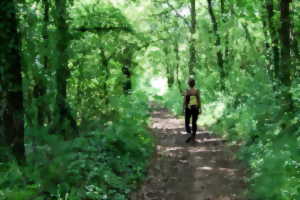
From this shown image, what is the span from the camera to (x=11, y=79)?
6168 millimetres

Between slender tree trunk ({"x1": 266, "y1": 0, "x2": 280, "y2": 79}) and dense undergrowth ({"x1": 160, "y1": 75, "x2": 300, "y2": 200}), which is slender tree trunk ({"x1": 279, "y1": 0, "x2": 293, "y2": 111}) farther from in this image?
slender tree trunk ({"x1": 266, "y1": 0, "x2": 280, "y2": 79})

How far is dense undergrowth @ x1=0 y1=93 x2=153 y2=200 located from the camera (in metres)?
5.75

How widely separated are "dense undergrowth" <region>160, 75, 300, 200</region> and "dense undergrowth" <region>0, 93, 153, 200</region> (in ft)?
8.29

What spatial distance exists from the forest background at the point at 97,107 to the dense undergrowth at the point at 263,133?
0.10 feet

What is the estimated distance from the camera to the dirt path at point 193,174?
284 inches

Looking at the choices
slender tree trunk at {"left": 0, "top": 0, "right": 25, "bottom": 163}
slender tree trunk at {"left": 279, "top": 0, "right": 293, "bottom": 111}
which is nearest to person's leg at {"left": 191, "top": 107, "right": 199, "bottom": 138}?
slender tree trunk at {"left": 279, "top": 0, "right": 293, "bottom": 111}

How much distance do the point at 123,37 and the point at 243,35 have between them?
19.9 ft

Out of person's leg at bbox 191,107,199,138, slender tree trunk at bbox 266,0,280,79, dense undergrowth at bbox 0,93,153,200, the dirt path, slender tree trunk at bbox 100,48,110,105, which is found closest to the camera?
dense undergrowth at bbox 0,93,153,200

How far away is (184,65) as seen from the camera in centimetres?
3272

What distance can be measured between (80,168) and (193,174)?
2.70m

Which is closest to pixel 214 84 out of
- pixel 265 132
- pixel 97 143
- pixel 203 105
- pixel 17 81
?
pixel 203 105

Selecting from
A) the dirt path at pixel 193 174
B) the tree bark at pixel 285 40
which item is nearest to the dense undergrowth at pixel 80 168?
the dirt path at pixel 193 174

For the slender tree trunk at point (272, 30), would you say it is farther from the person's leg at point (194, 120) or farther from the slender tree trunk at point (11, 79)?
the slender tree trunk at point (11, 79)

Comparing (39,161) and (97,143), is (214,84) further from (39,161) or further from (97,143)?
(39,161)
